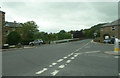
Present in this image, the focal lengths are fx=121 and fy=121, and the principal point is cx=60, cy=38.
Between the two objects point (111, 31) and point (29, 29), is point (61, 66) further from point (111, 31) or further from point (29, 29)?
point (29, 29)

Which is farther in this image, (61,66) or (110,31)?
(110,31)

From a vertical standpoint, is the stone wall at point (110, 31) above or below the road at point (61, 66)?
above

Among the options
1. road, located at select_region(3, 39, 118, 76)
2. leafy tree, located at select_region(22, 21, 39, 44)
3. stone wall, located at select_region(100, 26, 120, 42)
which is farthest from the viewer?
leafy tree, located at select_region(22, 21, 39, 44)

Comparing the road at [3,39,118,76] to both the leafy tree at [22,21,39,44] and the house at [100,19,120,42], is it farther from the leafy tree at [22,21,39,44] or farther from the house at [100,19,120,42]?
the leafy tree at [22,21,39,44]

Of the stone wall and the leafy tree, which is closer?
the stone wall

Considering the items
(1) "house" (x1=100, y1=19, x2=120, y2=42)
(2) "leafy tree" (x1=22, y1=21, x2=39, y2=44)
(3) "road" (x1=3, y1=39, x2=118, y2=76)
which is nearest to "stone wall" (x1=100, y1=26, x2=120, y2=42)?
(1) "house" (x1=100, y1=19, x2=120, y2=42)

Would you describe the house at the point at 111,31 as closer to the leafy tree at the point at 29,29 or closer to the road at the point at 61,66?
the leafy tree at the point at 29,29

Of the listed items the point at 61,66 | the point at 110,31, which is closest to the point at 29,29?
the point at 110,31

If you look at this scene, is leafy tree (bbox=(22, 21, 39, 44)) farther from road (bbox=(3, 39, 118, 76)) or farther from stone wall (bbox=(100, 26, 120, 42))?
road (bbox=(3, 39, 118, 76))

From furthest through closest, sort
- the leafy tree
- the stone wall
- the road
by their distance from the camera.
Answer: the leafy tree
the stone wall
the road

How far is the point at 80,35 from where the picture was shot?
112562 mm

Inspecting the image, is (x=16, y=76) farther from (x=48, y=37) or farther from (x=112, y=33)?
(x=48, y=37)

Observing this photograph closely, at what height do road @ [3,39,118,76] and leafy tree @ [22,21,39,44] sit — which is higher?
leafy tree @ [22,21,39,44]

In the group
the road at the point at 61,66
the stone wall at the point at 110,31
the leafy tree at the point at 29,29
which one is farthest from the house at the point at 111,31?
the road at the point at 61,66
